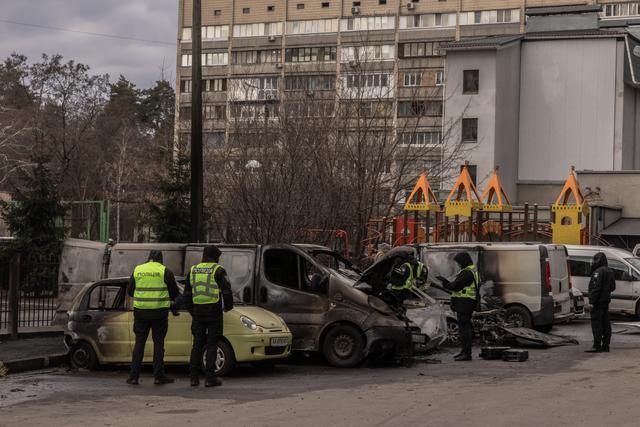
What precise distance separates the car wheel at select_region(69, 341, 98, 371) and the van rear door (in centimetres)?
1013

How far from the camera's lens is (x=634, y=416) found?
1044cm

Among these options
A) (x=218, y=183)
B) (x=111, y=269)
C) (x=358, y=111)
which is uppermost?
(x=358, y=111)

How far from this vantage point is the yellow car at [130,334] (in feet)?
47.1

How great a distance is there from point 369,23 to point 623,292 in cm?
7100

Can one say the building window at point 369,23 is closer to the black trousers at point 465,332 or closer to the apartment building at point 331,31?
the apartment building at point 331,31

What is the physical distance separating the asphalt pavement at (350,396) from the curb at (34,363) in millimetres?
244

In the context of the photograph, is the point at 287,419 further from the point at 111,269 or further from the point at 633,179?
the point at 633,179

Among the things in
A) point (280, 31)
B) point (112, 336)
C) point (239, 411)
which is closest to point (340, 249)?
point (112, 336)

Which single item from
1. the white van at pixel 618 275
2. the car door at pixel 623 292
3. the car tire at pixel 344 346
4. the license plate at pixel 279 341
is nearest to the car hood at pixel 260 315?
the license plate at pixel 279 341

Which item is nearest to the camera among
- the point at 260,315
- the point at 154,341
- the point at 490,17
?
the point at 154,341

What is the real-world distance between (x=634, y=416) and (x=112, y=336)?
7.77 meters

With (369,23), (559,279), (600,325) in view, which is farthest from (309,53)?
(600,325)

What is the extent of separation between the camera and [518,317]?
21359 mm

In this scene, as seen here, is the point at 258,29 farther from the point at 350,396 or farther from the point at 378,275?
the point at 350,396
